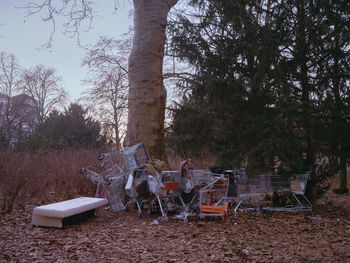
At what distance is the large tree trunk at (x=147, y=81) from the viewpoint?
8.48 meters

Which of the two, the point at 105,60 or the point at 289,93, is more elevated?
the point at 105,60

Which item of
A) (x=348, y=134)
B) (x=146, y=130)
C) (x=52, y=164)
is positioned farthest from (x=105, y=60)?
(x=348, y=134)

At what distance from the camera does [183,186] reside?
6703mm

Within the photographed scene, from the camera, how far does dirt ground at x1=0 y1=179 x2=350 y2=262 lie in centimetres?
413

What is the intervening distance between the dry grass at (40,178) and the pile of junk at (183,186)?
1660 mm

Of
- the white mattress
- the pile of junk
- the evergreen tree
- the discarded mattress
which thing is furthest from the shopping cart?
the evergreen tree

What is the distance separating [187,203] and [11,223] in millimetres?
3597

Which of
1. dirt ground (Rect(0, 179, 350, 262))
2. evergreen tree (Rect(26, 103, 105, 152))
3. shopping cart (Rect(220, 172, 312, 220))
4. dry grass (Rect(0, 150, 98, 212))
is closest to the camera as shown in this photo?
dirt ground (Rect(0, 179, 350, 262))

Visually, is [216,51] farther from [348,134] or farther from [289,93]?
[348,134]

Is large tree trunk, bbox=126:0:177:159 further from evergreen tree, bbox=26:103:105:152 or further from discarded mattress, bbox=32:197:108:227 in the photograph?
evergreen tree, bbox=26:103:105:152

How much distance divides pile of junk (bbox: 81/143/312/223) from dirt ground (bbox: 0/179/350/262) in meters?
0.34

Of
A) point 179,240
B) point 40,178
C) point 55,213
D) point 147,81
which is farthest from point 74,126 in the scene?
point 179,240

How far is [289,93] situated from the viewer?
784 cm

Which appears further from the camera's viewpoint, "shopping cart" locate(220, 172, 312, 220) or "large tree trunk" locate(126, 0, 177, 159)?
"large tree trunk" locate(126, 0, 177, 159)
